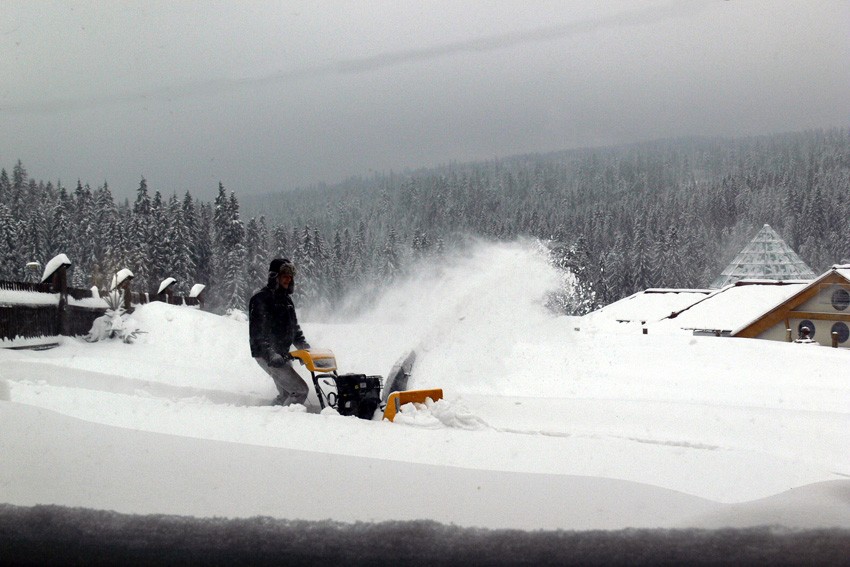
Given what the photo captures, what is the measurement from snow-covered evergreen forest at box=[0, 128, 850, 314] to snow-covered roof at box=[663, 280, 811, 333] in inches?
361

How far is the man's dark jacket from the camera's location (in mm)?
7047

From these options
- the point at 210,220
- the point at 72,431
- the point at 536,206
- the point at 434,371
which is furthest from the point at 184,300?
the point at 536,206

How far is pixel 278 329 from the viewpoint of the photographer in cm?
730

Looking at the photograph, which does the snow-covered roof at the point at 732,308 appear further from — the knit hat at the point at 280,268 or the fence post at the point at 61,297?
the knit hat at the point at 280,268

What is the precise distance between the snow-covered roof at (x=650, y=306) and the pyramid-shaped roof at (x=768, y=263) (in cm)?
1340

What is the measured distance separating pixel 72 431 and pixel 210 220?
1559 inches

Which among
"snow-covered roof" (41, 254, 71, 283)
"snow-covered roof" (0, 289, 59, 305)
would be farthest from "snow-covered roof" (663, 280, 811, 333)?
"snow-covered roof" (0, 289, 59, 305)

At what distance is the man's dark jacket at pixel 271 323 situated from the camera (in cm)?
705

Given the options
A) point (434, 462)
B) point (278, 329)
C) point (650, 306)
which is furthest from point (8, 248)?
point (650, 306)

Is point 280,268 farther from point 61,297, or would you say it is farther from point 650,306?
point 650,306

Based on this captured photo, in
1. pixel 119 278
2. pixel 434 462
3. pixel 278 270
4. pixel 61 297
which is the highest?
pixel 119 278

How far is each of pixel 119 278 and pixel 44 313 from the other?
9.76 ft

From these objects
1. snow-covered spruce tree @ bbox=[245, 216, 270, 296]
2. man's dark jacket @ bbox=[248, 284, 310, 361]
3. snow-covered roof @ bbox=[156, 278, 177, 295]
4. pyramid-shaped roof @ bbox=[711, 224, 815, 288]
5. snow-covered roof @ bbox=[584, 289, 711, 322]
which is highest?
pyramid-shaped roof @ bbox=[711, 224, 815, 288]

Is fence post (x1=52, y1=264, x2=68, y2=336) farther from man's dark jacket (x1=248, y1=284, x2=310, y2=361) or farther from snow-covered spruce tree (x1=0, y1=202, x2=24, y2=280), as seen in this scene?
man's dark jacket (x1=248, y1=284, x2=310, y2=361)
